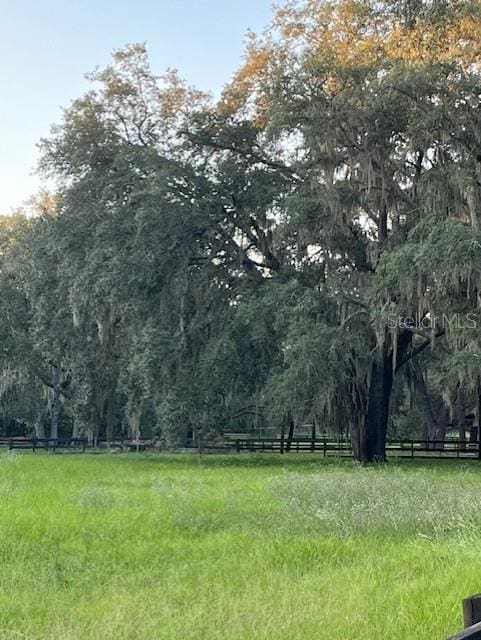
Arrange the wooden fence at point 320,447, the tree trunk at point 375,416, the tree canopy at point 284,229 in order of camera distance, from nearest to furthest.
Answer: the tree canopy at point 284,229, the tree trunk at point 375,416, the wooden fence at point 320,447

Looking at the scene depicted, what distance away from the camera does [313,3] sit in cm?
1988

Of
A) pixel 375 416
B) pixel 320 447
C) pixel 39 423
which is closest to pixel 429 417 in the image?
pixel 320 447

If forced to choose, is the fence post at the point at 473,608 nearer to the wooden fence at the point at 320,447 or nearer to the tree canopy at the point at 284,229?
the tree canopy at the point at 284,229

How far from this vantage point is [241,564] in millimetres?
6121

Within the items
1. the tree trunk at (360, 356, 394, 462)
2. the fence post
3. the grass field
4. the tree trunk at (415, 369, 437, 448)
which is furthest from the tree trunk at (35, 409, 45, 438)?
the fence post

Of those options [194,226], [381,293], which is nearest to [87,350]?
[194,226]

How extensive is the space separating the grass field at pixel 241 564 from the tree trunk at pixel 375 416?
1021 centimetres

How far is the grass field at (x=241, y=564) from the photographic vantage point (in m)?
4.50

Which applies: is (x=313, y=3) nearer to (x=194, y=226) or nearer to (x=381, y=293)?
(x=194, y=226)

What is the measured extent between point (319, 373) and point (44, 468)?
263 inches

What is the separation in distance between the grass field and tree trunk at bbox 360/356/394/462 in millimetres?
10214

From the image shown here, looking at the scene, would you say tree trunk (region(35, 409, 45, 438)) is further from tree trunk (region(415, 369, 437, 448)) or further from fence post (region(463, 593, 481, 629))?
fence post (region(463, 593, 481, 629))

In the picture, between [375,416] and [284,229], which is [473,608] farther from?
[375,416]

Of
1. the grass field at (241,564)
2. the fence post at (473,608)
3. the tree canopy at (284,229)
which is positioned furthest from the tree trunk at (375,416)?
the fence post at (473,608)
